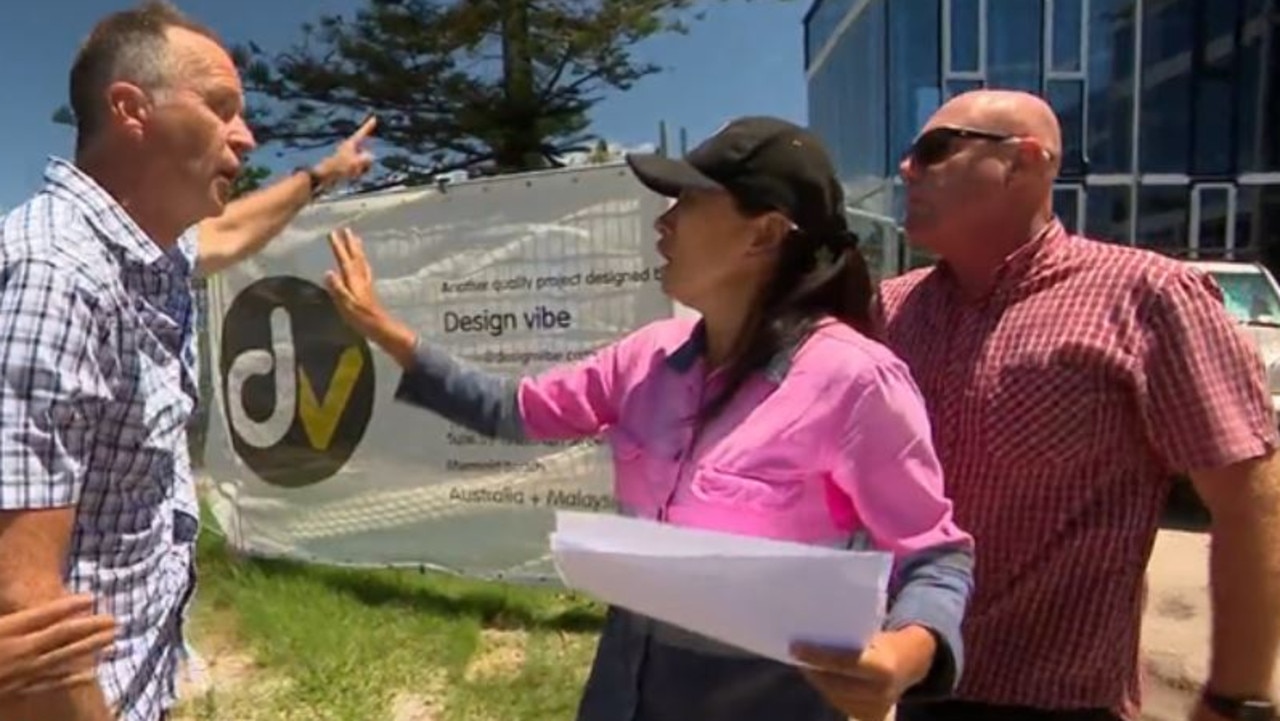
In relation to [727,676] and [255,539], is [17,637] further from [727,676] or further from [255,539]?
[255,539]

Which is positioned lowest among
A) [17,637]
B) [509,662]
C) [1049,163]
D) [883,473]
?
[509,662]

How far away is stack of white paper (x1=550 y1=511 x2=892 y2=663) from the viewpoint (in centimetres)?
114

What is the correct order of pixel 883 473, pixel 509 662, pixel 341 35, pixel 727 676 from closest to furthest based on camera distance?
pixel 883 473 → pixel 727 676 → pixel 509 662 → pixel 341 35

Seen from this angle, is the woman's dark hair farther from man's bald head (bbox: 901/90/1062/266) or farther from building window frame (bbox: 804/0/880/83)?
building window frame (bbox: 804/0/880/83)

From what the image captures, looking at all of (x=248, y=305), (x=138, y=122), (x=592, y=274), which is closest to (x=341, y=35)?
(x=248, y=305)

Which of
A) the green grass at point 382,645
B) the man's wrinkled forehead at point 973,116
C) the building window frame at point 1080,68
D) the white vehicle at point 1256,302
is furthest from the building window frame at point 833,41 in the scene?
the man's wrinkled forehead at point 973,116

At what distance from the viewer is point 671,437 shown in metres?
1.66

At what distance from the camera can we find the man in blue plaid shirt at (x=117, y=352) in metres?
1.53

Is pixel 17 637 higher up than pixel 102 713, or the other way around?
pixel 17 637

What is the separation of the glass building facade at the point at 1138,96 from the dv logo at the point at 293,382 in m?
11.8

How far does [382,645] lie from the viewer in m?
4.84

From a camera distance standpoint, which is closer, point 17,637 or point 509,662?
point 17,637

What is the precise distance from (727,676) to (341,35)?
16328 mm

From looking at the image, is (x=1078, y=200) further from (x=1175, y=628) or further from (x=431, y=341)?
(x=431, y=341)
